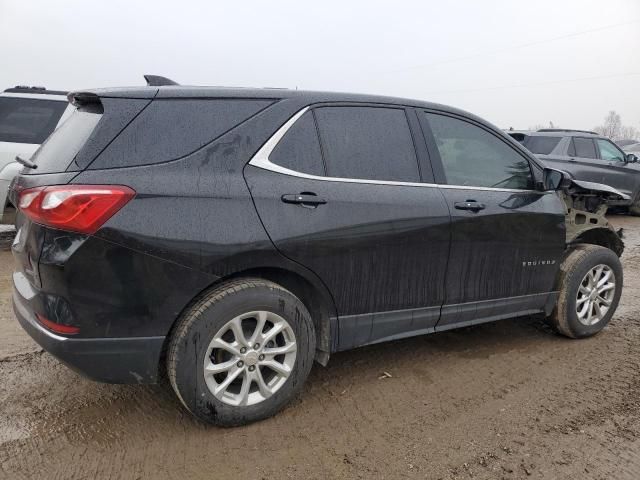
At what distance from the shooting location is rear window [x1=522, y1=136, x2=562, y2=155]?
10.3m

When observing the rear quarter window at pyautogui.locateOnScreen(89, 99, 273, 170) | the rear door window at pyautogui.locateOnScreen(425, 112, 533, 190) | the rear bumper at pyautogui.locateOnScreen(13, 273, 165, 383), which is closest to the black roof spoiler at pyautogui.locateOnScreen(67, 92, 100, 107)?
the rear quarter window at pyautogui.locateOnScreen(89, 99, 273, 170)

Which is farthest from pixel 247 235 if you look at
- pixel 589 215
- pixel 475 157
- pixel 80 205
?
pixel 589 215

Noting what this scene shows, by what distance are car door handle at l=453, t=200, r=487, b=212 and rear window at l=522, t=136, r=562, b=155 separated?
7.71 m

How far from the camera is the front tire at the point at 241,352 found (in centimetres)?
254

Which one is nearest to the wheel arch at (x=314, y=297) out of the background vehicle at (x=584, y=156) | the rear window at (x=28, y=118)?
the rear window at (x=28, y=118)

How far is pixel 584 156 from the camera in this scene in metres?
10.4

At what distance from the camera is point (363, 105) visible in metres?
3.19

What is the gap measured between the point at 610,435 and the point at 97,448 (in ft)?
8.80

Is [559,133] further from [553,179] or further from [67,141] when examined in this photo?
[67,141]

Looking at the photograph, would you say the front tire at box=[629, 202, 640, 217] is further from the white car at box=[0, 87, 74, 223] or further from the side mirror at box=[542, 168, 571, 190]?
the white car at box=[0, 87, 74, 223]

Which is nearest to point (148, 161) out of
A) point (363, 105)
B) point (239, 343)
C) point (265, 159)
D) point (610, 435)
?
point (265, 159)

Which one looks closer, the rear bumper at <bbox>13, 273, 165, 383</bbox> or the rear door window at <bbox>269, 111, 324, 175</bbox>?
the rear bumper at <bbox>13, 273, 165, 383</bbox>

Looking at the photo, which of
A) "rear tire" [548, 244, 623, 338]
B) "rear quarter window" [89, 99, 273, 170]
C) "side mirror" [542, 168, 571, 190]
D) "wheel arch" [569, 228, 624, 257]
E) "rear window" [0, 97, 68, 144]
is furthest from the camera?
"rear window" [0, 97, 68, 144]

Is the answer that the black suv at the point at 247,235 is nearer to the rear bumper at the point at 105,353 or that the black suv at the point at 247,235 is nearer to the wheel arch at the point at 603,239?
the rear bumper at the point at 105,353
